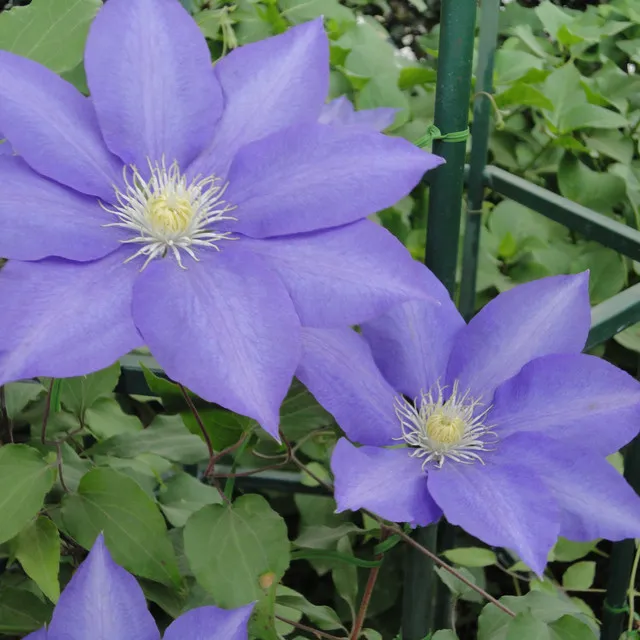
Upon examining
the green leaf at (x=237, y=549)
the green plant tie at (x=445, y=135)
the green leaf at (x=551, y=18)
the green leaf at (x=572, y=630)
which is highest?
the green leaf at (x=551, y=18)

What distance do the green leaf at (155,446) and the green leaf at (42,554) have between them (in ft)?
0.44

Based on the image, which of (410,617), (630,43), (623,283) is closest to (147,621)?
(410,617)

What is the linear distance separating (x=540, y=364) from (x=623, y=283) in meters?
0.67

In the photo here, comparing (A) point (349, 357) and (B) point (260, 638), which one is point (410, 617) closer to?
(B) point (260, 638)

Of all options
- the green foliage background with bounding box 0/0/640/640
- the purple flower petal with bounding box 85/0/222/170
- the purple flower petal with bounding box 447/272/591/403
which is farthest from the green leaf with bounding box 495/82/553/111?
the purple flower petal with bounding box 85/0/222/170

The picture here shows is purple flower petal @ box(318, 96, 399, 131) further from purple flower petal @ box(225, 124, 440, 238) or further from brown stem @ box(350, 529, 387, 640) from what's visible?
brown stem @ box(350, 529, 387, 640)

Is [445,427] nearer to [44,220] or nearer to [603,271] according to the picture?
[44,220]

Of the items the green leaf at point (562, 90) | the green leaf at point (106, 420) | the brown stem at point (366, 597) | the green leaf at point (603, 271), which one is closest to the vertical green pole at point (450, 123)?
the brown stem at point (366, 597)

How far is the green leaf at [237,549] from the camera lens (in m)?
0.50

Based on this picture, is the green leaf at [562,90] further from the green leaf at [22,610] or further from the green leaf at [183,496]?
the green leaf at [22,610]

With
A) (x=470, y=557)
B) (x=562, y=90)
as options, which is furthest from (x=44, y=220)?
(x=562, y=90)

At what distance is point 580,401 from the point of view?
0.51 m

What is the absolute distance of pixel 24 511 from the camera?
1.68 feet

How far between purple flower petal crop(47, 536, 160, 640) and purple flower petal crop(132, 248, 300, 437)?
0.16m
